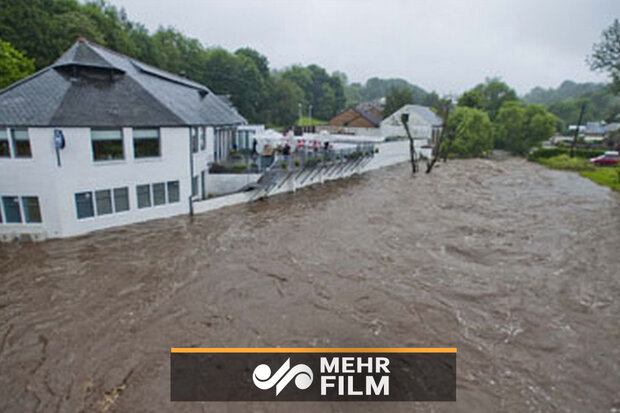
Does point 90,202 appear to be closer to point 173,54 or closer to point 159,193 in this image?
point 159,193

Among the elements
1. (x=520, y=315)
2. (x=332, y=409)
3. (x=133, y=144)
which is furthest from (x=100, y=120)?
(x=520, y=315)

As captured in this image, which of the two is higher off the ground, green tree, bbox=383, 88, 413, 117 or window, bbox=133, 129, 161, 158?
green tree, bbox=383, 88, 413, 117

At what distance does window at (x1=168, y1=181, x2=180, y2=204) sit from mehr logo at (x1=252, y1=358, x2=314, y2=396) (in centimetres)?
1249

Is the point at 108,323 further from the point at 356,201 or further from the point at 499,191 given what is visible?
the point at 499,191

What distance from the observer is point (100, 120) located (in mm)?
15453

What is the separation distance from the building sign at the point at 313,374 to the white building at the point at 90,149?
10.1 metres

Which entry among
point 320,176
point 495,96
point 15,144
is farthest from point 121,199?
point 495,96

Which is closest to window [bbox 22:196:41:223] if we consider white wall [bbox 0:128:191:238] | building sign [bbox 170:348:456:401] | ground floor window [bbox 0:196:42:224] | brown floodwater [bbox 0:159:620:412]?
ground floor window [bbox 0:196:42:224]

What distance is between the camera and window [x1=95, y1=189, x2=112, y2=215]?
15859mm

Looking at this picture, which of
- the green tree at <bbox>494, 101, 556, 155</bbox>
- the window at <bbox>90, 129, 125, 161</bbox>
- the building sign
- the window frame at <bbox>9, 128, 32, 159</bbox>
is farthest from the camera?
the green tree at <bbox>494, 101, 556, 155</bbox>

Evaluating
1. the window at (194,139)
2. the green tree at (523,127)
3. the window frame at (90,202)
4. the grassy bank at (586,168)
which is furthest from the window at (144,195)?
the green tree at (523,127)

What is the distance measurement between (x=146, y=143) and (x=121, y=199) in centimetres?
283

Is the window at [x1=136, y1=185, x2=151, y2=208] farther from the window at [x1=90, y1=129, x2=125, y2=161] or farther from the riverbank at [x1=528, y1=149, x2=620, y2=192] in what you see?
the riverbank at [x1=528, y1=149, x2=620, y2=192]

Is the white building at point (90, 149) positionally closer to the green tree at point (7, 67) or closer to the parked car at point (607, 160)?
the green tree at point (7, 67)
